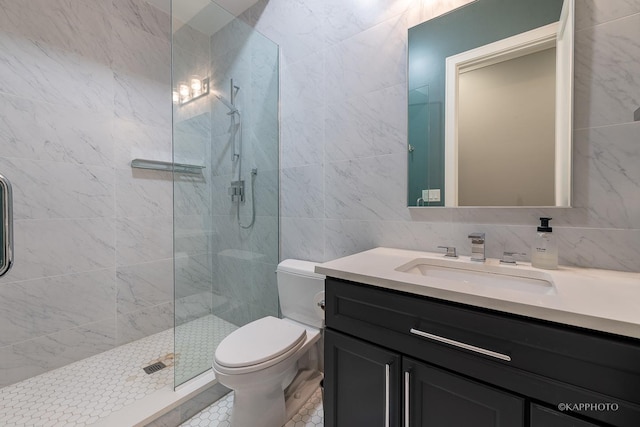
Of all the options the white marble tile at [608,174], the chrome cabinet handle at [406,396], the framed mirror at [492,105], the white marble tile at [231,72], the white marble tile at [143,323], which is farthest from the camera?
the white marble tile at [143,323]

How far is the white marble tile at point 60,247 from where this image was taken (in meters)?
1.56

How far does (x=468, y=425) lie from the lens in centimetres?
68

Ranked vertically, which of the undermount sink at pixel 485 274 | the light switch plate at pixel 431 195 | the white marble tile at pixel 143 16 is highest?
the white marble tile at pixel 143 16

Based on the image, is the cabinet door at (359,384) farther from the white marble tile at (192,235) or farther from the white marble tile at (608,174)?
the white marble tile at (192,235)

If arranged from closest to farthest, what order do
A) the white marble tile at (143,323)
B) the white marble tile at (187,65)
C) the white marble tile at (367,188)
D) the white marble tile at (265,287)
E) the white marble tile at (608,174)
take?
the white marble tile at (608,174) → the white marble tile at (367,188) → the white marble tile at (187,65) → the white marble tile at (265,287) → the white marble tile at (143,323)

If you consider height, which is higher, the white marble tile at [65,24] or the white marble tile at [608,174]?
the white marble tile at [65,24]

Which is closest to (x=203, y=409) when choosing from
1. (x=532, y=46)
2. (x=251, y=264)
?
(x=251, y=264)

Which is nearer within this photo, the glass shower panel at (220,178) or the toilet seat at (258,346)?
the toilet seat at (258,346)

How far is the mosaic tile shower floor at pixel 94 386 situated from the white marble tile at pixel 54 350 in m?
0.04

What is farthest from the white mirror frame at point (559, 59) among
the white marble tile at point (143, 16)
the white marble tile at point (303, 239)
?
the white marble tile at point (143, 16)

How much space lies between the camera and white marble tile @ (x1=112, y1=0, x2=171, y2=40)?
6.27 ft

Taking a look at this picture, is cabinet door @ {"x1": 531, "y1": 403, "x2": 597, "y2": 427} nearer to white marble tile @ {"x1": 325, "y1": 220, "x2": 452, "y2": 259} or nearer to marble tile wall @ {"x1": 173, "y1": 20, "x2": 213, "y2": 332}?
white marble tile @ {"x1": 325, "y1": 220, "x2": 452, "y2": 259}

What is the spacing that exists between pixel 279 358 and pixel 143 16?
2624mm

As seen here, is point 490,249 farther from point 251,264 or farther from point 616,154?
point 251,264
